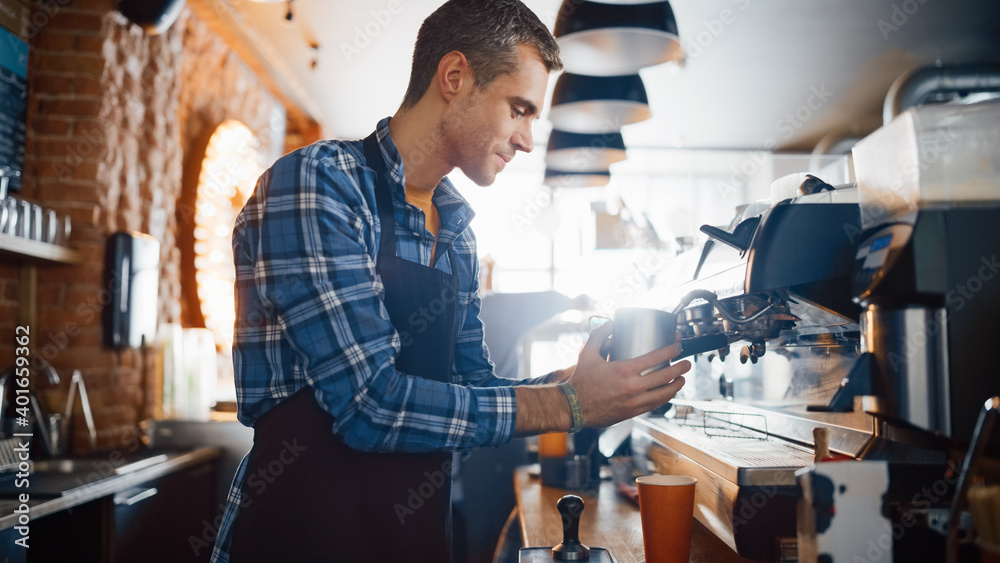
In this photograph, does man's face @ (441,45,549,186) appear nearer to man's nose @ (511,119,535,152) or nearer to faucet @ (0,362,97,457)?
man's nose @ (511,119,535,152)

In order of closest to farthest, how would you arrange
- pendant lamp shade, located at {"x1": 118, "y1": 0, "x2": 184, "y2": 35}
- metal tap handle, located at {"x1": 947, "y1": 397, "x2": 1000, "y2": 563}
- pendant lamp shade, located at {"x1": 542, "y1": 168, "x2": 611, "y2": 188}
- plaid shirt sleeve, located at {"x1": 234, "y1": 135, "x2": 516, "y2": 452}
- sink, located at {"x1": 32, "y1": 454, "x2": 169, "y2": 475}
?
metal tap handle, located at {"x1": 947, "y1": 397, "x2": 1000, "y2": 563}
plaid shirt sleeve, located at {"x1": 234, "y1": 135, "x2": 516, "y2": 452}
sink, located at {"x1": 32, "y1": 454, "x2": 169, "y2": 475}
pendant lamp shade, located at {"x1": 118, "y1": 0, "x2": 184, "y2": 35}
pendant lamp shade, located at {"x1": 542, "y1": 168, "x2": 611, "y2": 188}

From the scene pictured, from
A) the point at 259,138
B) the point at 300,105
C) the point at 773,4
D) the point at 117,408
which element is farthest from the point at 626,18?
the point at 300,105

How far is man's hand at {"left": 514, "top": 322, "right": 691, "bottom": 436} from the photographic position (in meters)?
0.97

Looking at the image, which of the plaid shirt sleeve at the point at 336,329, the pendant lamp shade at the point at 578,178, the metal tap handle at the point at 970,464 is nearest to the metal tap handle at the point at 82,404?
the plaid shirt sleeve at the point at 336,329

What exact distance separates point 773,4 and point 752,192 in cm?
397

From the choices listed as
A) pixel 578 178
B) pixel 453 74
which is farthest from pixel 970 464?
pixel 578 178

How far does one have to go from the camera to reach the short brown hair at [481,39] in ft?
3.84

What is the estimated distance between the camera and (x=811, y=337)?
4.05 ft

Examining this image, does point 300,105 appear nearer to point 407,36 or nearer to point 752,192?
point 407,36

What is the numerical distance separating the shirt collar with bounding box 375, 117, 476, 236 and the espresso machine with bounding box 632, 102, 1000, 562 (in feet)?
1.53

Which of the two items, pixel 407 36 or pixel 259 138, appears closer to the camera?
pixel 407 36

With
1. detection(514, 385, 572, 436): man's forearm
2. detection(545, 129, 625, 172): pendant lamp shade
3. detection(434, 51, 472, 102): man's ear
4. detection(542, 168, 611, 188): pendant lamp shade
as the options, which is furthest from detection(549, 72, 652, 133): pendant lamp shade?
detection(514, 385, 572, 436): man's forearm

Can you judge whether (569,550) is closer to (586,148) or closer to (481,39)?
(481,39)

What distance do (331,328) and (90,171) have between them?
2.00m
